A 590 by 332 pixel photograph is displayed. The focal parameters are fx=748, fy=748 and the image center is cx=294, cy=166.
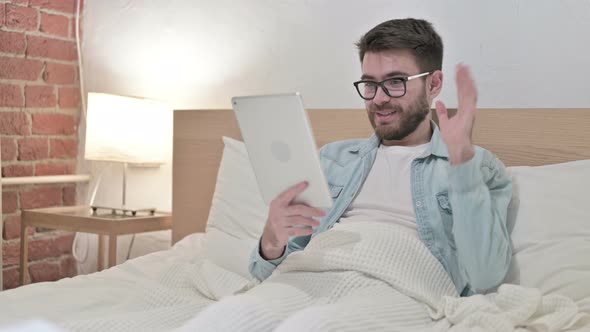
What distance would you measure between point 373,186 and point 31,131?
1615 millimetres

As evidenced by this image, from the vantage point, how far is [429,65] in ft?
5.82

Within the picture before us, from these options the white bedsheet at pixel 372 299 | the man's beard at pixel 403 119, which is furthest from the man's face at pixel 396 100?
the white bedsheet at pixel 372 299

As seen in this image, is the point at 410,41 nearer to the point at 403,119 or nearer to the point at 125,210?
the point at 403,119

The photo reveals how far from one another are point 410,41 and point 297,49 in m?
0.77

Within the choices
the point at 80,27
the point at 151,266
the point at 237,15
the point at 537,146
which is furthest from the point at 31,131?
the point at 537,146

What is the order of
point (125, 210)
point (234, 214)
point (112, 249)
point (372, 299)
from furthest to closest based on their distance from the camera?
point (125, 210), point (112, 249), point (234, 214), point (372, 299)

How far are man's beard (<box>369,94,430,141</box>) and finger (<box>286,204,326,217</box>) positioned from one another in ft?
1.34

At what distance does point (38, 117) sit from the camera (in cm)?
286

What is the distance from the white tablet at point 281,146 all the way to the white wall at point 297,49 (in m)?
0.89

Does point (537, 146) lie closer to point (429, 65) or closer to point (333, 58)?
point (429, 65)

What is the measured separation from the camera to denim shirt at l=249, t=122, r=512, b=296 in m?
1.47

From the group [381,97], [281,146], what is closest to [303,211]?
[281,146]

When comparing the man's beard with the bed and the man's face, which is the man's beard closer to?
the man's face

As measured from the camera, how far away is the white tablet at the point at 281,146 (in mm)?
1351
